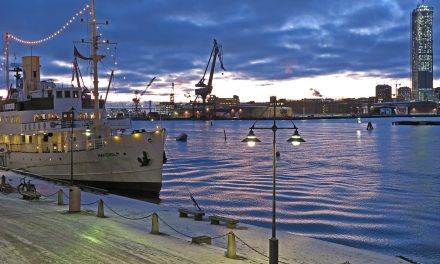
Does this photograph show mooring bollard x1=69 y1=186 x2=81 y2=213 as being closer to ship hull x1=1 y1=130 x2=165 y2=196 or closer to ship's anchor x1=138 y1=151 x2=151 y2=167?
ship hull x1=1 y1=130 x2=165 y2=196

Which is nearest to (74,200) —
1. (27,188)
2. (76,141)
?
(27,188)

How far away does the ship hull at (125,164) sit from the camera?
39.2 m

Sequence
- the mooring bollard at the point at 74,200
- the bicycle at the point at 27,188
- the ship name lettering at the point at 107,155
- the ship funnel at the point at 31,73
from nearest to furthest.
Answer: the mooring bollard at the point at 74,200 → the bicycle at the point at 27,188 → the ship name lettering at the point at 107,155 → the ship funnel at the point at 31,73

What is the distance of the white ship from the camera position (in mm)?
39438

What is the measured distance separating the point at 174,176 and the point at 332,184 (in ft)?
62.6

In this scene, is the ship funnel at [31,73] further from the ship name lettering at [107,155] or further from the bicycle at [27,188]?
the bicycle at [27,188]

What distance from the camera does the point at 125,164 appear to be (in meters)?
39.9

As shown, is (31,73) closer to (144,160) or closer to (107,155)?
(107,155)

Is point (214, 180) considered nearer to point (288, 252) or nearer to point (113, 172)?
point (113, 172)

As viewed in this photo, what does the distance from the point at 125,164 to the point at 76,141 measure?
6.83m

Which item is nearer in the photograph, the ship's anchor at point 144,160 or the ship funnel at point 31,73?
the ship's anchor at point 144,160

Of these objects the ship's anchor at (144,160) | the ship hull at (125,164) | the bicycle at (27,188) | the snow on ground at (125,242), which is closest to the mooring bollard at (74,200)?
the snow on ground at (125,242)

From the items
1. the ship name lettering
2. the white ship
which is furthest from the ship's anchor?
the ship name lettering

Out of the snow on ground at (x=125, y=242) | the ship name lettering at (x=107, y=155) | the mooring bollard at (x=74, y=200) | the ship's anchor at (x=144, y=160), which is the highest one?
the ship name lettering at (x=107, y=155)
